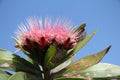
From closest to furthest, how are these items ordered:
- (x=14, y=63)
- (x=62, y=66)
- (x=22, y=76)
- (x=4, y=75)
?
(x=22, y=76) < (x=4, y=75) < (x=14, y=63) < (x=62, y=66)

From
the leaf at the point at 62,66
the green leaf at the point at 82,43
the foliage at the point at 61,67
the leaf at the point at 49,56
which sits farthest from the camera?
the leaf at the point at 62,66

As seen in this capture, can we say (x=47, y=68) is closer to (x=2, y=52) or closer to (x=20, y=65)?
(x=20, y=65)

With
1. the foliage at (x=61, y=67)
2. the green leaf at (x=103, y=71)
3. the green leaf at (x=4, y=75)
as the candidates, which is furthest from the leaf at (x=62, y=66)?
the green leaf at (x=4, y=75)

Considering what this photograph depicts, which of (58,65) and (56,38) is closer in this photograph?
(56,38)

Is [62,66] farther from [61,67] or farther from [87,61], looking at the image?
[87,61]

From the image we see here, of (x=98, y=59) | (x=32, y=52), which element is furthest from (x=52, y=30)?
(x=98, y=59)

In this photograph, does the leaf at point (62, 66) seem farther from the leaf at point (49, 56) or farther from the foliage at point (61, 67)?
the leaf at point (49, 56)

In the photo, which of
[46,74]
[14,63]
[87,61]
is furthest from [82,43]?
[14,63]
